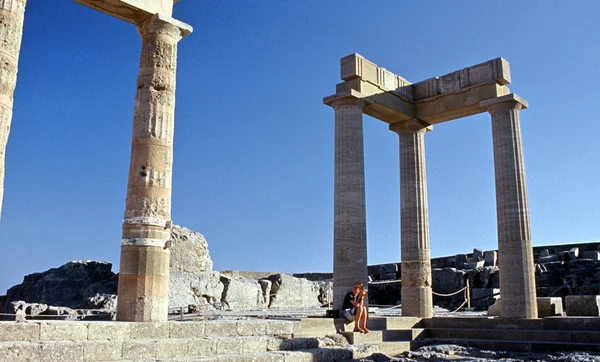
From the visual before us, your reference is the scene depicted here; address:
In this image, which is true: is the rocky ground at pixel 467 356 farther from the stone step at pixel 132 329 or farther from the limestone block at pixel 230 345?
the limestone block at pixel 230 345

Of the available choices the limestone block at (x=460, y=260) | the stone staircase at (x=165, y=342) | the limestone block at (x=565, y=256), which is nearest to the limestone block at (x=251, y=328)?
the stone staircase at (x=165, y=342)

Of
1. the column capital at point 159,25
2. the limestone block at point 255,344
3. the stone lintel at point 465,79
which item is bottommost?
the limestone block at point 255,344

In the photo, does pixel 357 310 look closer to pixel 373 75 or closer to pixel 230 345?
pixel 230 345

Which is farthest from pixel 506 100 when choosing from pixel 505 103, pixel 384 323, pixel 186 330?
pixel 186 330

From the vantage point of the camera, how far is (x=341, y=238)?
54.6ft

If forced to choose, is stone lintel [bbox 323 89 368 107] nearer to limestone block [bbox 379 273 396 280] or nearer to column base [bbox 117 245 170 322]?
column base [bbox 117 245 170 322]

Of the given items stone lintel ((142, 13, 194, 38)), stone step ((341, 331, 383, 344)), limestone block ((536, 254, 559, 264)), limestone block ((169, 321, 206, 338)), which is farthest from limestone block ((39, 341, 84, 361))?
limestone block ((536, 254, 559, 264))

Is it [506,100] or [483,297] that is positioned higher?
[506,100]

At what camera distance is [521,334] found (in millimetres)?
15047

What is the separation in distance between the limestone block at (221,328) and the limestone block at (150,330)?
810 mm

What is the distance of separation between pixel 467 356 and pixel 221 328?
6.31 metres

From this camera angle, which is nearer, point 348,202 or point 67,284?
point 348,202

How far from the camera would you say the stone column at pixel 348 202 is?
16.5 metres

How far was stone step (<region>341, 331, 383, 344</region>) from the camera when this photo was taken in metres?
13.9
